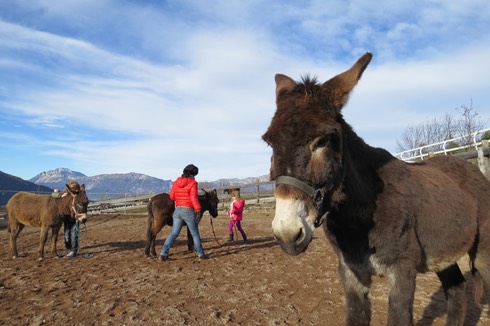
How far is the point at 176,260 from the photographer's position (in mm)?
8750

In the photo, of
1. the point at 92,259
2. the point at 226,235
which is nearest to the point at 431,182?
the point at 92,259

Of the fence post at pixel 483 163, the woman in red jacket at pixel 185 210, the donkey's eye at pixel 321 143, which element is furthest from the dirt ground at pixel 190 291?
the fence post at pixel 483 163

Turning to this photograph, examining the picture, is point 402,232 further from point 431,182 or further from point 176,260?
point 176,260

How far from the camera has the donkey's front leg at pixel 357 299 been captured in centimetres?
327

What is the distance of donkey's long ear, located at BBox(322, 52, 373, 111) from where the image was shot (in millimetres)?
2648

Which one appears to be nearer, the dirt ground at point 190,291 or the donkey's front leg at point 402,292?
the donkey's front leg at point 402,292

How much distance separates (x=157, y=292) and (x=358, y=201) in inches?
179

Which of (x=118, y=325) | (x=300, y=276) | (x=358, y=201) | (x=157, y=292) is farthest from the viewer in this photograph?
(x=300, y=276)

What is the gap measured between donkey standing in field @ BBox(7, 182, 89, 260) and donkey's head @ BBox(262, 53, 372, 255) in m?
8.65

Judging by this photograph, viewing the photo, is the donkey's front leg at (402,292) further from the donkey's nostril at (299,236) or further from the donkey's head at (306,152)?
the donkey's nostril at (299,236)

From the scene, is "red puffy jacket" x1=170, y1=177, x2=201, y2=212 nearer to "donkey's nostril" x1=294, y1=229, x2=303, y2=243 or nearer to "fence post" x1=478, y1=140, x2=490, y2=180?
"donkey's nostril" x1=294, y1=229, x2=303, y2=243

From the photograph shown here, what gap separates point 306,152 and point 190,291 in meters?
4.58

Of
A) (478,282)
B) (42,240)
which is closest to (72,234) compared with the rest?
(42,240)

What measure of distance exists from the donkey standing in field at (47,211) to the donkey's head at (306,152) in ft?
28.4
